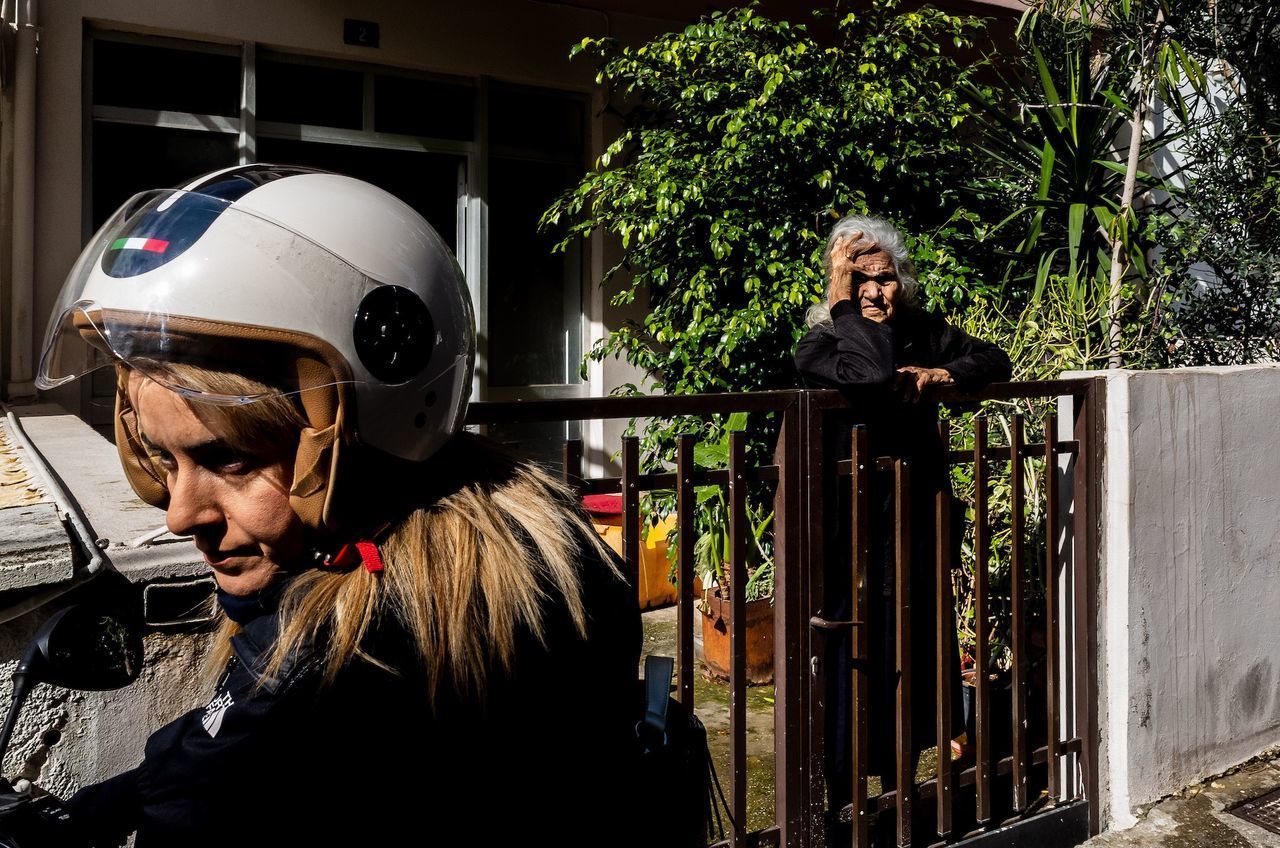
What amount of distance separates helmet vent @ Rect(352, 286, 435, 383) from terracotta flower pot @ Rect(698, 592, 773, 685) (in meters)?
3.55

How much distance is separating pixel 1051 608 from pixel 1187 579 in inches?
26.1

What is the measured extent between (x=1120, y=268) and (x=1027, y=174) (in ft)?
3.06

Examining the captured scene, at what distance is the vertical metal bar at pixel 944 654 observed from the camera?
10.8 ft

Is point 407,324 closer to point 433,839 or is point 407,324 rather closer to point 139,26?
point 433,839

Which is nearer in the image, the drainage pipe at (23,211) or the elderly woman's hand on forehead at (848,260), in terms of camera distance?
the elderly woman's hand on forehead at (848,260)

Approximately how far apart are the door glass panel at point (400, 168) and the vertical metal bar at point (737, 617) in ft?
13.6

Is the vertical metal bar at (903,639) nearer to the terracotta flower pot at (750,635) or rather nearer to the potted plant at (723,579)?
the potted plant at (723,579)

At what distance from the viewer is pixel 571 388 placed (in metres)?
7.40

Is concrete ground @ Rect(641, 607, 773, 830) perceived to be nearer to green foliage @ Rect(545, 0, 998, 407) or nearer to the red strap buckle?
green foliage @ Rect(545, 0, 998, 407)

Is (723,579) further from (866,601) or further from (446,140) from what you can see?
(446,140)

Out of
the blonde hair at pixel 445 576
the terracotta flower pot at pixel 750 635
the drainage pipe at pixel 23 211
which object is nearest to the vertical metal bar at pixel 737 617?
the blonde hair at pixel 445 576

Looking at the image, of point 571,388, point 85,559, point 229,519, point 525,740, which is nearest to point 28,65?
point 571,388

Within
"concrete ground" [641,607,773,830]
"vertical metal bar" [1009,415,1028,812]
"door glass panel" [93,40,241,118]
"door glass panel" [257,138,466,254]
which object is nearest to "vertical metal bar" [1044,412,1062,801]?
"vertical metal bar" [1009,415,1028,812]

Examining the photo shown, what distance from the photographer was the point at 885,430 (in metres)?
3.29
